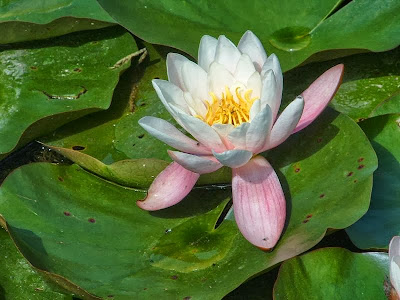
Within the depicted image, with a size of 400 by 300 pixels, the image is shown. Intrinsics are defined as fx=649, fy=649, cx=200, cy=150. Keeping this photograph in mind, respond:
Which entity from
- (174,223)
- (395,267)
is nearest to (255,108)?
(174,223)

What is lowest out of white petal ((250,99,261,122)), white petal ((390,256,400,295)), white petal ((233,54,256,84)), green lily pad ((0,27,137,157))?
white petal ((390,256,400,295))

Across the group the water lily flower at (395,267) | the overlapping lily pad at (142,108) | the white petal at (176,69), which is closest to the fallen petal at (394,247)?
the water lily flower at (395,267)

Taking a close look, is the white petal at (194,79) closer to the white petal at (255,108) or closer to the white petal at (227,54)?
the white petal at (227,54)

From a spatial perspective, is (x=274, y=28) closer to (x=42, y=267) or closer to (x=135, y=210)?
(x=135, y=210)

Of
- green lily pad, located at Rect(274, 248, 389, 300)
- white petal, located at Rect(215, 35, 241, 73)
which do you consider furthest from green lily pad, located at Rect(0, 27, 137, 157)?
green lily pad, located at Rect(274, 248, 389, 300)

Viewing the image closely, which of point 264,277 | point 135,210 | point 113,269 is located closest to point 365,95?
point 264,277

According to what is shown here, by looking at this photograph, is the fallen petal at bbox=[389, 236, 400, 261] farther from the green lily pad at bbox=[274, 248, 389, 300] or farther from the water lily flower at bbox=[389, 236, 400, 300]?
the green lily pad at bbox=[274, 248, 389, 300]
